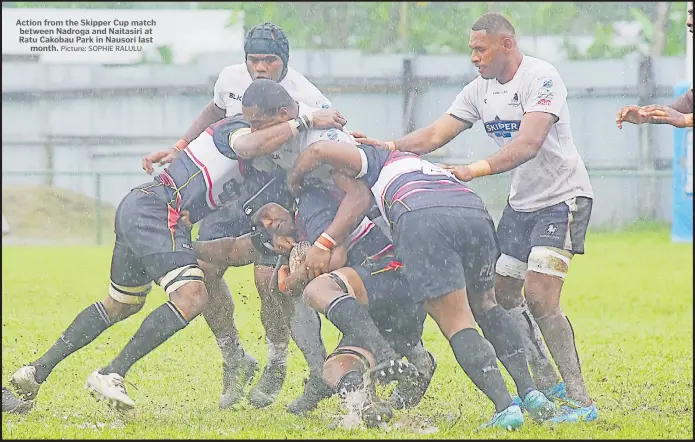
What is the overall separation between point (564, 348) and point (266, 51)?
261 centimetres

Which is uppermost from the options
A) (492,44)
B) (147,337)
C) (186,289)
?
(492,44)

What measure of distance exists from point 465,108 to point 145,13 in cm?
314

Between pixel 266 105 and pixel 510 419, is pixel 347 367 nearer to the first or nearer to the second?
pixel 510 419

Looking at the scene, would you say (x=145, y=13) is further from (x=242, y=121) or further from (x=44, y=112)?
(x=44, y=112)

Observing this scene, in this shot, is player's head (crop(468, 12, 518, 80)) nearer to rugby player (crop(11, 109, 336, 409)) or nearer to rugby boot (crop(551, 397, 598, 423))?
rugby player (crop(11, 109, 336, 409))

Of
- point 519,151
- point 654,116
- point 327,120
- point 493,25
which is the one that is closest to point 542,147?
point 519,151

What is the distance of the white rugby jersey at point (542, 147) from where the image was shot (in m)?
7.16

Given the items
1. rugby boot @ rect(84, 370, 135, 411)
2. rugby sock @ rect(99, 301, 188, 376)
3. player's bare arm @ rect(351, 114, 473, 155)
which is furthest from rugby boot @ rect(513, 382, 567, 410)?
rugby boot @ rect(84, 370, 135, 411)

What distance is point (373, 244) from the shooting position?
698 centimetres

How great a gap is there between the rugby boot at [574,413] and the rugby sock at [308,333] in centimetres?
142

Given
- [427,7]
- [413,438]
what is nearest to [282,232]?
[413,438]

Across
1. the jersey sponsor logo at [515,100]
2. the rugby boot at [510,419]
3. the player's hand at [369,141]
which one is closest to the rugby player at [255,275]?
the player's hand at [369,141]

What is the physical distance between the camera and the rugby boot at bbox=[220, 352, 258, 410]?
7.82 metres

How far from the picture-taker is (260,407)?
7598 millimetres
